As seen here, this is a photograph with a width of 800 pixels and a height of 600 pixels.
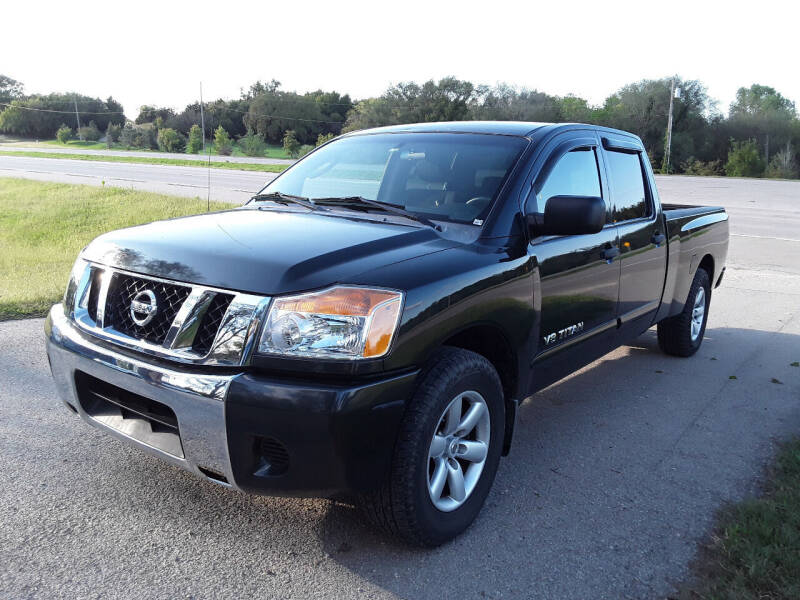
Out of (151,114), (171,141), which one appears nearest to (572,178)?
(171,141)

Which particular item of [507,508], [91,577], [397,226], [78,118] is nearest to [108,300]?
[91,577]

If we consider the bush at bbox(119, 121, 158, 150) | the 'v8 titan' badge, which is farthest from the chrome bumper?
the bush at bbox(119, 121, 158, 150)

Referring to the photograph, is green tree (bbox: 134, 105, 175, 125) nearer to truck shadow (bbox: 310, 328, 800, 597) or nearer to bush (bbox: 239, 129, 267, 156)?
bush (bbox: 239, 129, 267, 156)

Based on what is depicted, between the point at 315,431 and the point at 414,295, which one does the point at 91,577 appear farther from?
the point at 414,295

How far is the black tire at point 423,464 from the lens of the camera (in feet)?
8.37

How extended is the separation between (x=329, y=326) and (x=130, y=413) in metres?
0.99

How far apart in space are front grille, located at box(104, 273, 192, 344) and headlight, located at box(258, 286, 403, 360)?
419 millimetres

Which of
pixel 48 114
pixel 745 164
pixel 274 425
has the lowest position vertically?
pixel 274 425

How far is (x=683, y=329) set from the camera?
5.70 m

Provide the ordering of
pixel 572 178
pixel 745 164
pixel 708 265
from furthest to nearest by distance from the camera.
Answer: pixel 745 164, pixel 708 265, pixel 572 178

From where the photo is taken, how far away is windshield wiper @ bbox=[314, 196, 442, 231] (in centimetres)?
329

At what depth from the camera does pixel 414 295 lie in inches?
100

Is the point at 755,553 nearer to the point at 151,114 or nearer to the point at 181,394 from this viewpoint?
the point at 181,394

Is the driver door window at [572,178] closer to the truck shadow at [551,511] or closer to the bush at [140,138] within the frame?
the truck shadow at [551,511]
